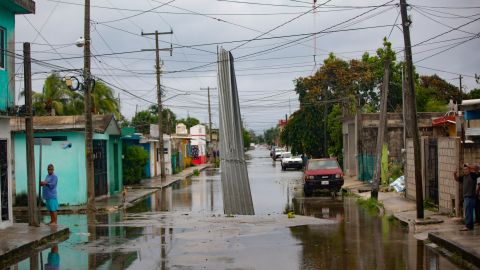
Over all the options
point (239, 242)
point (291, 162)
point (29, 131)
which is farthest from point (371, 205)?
point (291, 162)

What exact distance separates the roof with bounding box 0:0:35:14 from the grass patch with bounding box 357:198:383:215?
1262 centimetres

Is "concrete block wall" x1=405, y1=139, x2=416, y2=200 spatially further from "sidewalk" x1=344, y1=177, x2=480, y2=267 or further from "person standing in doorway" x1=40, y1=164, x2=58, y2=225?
"person standing in doorway" x1=40, y1=164, x2=58, y2=225

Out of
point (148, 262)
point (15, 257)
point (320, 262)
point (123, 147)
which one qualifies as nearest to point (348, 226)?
point (320, 262)

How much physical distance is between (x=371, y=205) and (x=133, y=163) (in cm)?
2043

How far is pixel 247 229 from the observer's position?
17.6 m

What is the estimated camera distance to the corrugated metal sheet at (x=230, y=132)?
20.6 m

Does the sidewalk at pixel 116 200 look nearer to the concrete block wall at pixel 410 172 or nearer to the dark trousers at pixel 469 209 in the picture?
the concrete block wall at pixel 410 172

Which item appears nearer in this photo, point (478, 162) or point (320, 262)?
point (320, 262)

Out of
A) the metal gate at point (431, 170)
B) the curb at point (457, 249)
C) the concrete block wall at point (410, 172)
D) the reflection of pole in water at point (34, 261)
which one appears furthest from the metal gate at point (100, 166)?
the curb at point (457, 249)

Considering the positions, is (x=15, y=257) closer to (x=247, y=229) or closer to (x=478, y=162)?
(x=247, y=229)

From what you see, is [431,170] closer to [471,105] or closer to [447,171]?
[447,171]

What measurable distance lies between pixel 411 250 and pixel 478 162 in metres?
4.83

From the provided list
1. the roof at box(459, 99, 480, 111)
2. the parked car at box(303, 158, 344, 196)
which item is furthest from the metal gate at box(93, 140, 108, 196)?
the roof at box(459, 99, 480, 111)

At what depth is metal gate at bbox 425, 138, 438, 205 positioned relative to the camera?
2066 cm
